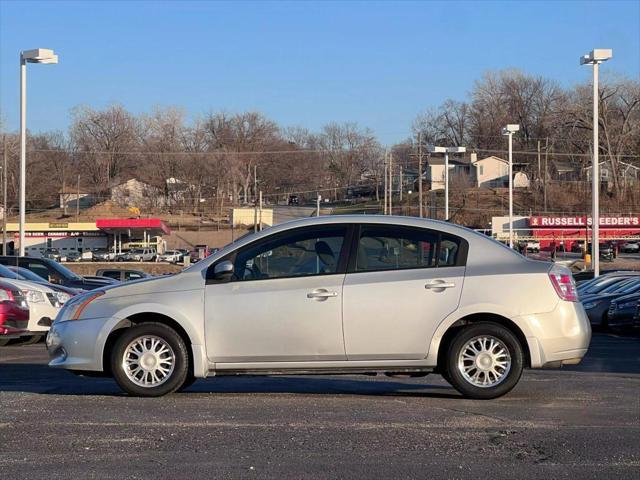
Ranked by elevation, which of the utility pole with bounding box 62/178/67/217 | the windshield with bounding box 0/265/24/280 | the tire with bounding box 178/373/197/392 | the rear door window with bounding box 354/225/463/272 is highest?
the utility pole with bounding box 62/178/67/217

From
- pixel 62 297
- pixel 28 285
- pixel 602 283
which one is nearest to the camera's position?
pixel 28 285

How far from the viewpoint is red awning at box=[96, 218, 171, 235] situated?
2793 inches

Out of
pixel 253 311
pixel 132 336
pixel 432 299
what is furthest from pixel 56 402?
pixel 432 299

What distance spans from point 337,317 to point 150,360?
1746 millimetres

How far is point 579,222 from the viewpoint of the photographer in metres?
77.9

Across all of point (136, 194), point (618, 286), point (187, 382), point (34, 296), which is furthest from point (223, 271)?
point (136, 194)

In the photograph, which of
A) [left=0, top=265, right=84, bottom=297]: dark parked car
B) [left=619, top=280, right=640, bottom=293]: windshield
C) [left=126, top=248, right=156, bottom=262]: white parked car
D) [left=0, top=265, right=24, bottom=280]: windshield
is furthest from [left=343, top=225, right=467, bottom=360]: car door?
[left=126, top=248, right=156, bottom=262]: white parked car

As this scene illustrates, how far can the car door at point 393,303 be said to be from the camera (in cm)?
815

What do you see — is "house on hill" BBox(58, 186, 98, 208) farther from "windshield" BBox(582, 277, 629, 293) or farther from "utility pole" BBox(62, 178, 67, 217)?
"windshield" BBox(582, 277, 629, 293)

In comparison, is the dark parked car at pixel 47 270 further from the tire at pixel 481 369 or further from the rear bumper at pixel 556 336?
the rear bumper at pixel 556 336

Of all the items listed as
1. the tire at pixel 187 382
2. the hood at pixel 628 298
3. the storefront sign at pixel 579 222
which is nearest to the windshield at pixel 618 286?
the hood at pixel 628 298

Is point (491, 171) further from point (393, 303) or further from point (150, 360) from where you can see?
point (150, 360)

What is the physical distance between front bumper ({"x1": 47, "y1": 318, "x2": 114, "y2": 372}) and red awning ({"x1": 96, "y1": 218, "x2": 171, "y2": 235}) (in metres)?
63.3

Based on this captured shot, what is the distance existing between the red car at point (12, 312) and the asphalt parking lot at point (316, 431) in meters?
4.34
